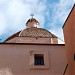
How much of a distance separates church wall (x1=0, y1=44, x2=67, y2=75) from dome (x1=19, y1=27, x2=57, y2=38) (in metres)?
3.73

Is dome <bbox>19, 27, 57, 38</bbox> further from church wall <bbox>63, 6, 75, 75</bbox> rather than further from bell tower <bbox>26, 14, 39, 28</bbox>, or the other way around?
church wall <bbox>63, 6, 75, 75</bbox>

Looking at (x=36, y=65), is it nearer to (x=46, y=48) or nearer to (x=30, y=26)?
(x=46, y=48)

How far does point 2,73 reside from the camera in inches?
560

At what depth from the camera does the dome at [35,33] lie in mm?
18797

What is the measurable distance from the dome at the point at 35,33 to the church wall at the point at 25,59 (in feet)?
12.2

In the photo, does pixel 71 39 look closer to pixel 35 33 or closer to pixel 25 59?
pixel 25 59

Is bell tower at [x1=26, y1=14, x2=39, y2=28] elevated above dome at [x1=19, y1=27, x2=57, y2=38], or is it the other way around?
bell tower at [x1=26, y1=14, x2=39, y2=28]

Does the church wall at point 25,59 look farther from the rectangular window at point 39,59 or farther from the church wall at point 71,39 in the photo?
the church wall at point 71,39

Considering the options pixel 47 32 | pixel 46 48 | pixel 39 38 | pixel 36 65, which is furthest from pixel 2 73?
pixel 47 32

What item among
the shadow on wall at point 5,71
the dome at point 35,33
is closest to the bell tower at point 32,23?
the dome at point 35,33

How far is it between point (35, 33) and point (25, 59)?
4752 mm

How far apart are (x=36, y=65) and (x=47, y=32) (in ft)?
17.4

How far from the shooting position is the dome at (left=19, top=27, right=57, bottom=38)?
61.7ft

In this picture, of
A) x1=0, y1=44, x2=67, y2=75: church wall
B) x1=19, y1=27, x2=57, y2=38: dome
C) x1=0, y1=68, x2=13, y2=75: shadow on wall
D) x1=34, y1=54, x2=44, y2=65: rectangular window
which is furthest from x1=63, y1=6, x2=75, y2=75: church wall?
x1=19, y1=27, x2=57, y2=38: dome
